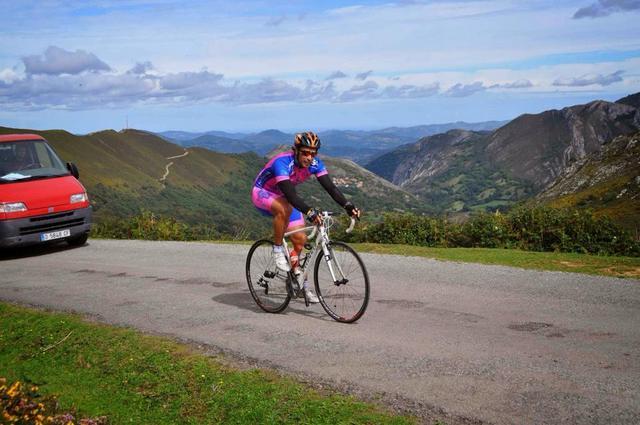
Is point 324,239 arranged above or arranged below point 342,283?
above

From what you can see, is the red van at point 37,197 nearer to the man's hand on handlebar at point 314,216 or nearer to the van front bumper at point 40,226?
the van front bumper at point 40,226

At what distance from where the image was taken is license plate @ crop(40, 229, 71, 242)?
14.2m

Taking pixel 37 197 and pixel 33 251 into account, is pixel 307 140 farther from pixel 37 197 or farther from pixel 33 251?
pixel 33 251

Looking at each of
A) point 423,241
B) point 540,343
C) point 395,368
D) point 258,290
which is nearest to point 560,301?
point 540,343

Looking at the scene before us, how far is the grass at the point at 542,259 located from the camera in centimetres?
962

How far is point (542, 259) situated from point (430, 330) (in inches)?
181

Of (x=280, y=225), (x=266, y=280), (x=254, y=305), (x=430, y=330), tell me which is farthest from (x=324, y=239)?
(x=254, y=305)

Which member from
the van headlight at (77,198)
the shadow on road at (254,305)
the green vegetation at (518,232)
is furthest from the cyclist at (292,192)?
the van headlight at (77,198)

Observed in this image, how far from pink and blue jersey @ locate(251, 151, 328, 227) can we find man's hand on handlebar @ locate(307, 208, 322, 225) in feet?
1.68

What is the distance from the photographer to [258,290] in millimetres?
8664

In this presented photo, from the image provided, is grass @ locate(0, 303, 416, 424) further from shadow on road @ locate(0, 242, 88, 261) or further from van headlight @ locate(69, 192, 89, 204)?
van headlight @ locate(69, 192, 89, 204)

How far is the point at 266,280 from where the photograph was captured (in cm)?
→ 849

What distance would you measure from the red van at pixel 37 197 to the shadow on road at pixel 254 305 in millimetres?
7095

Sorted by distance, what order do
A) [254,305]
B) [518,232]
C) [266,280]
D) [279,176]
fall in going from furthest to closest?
[518,232] → [254,305] → [266,280] → [279,176]
